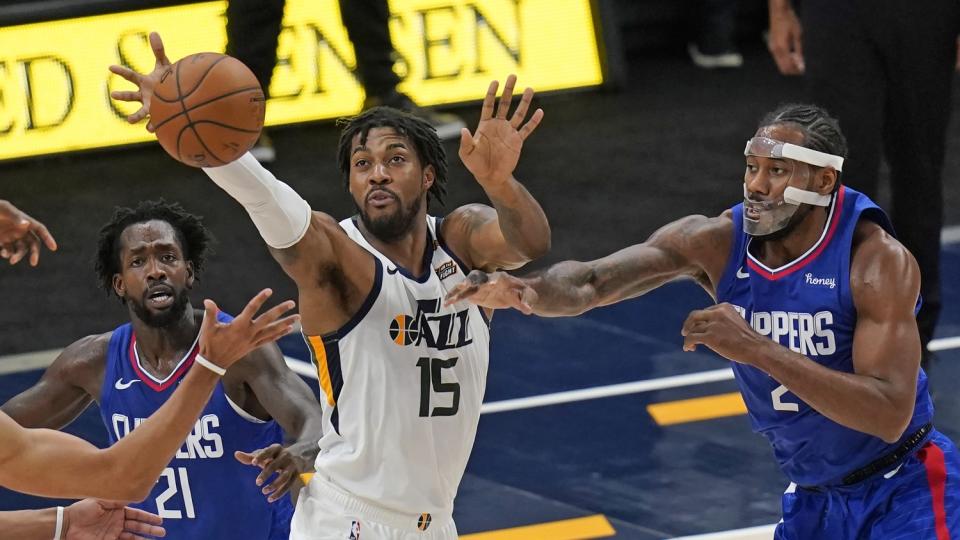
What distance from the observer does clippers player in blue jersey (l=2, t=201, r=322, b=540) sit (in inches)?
243

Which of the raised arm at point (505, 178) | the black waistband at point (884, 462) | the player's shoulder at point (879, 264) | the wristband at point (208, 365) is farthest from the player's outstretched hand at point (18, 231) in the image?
the black waistband at point (884, 462)

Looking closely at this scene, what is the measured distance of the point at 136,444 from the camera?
15.8 feet

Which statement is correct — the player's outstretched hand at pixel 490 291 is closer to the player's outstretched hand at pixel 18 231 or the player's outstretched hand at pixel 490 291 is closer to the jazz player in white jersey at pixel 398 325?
the jazz player in white jersey at pixel 398 325

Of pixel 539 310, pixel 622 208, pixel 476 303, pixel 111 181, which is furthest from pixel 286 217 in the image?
pixel 111 181

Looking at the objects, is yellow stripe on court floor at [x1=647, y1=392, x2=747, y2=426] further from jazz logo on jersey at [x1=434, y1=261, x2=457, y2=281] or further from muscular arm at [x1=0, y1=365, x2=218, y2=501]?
muscular arm at [x1=0, y1=365, x2=218, y2=501]

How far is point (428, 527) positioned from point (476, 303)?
92 centimetres

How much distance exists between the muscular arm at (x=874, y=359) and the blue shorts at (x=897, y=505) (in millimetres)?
309

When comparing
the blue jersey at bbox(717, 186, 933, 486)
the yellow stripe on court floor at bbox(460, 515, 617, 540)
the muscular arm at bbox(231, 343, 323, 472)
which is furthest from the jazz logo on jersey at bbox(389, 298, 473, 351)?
the yellow stripe on court floor at bbox(460, 515, 617, 540)

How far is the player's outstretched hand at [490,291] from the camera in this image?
16.7 feet

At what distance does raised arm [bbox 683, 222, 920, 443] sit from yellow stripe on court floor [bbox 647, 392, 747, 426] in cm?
259

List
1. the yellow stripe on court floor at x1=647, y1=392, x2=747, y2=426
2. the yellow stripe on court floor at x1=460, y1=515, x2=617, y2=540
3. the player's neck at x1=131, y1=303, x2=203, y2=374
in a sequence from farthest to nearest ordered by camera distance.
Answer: the yellow stripe on court floor at x1=647, y1=392, x2=747, y2=426
the yellow stripe on court floor at x1=460, y1=515, x2=617, y2=540
the player's neck at x1=131, y1=303, x2=203, y2=374

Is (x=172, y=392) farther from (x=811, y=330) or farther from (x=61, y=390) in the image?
(x=811, y=330)

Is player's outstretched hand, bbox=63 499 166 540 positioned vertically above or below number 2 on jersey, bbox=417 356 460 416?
below

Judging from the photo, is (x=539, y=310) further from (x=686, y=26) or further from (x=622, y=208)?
(x=686, y=26)
